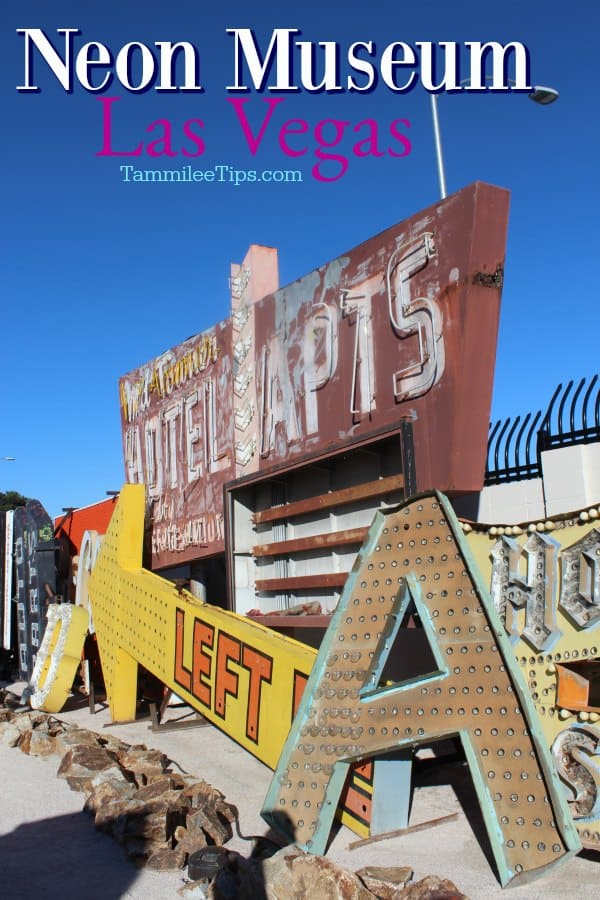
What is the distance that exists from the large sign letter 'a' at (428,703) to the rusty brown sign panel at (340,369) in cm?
223

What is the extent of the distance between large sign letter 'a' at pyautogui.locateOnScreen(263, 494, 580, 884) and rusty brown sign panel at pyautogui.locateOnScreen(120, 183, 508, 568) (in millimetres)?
2231

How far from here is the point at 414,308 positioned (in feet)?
26.1

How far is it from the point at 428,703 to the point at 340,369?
4843 mm

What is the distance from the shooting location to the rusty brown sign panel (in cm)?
737

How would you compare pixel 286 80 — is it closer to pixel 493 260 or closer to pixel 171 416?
pixel 493 260

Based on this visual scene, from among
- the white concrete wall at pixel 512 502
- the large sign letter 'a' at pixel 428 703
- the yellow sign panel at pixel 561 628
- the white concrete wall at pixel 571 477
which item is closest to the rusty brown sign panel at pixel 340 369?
the white concrete wall at pixel 512 502

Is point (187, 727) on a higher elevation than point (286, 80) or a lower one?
lower

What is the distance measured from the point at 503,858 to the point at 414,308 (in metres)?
5.06

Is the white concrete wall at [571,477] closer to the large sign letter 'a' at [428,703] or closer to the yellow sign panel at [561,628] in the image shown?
the yellow sign panel at [561,628]

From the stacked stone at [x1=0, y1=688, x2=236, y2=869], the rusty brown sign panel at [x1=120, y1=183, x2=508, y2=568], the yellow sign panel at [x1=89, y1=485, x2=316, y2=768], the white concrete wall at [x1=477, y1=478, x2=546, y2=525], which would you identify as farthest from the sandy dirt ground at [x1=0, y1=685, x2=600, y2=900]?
the rusty brown sign panel at [x1=120, y1=183, x2=508, y2=568]

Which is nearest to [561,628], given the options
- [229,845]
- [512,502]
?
[229,845]

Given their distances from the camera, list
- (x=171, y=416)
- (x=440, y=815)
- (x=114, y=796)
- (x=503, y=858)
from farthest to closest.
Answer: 1. (x=171, y=416)
2. (x=114, y=796)
3. (x=440, y=815)
4. (x=503, y=858)

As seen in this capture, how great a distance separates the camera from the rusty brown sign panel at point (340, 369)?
7367 mm

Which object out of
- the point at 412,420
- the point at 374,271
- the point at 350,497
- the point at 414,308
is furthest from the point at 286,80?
the point at 350,497
